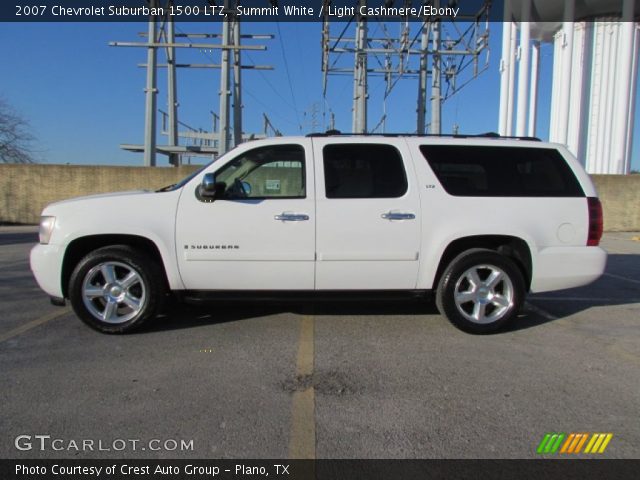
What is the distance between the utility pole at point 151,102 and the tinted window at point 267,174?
554 inches

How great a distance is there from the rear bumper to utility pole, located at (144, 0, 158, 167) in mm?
15686

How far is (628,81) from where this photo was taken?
22.3 meters

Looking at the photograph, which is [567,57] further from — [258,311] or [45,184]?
[258,311]

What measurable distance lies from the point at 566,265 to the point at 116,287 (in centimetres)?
447

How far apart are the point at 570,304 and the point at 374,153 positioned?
3.48 metres

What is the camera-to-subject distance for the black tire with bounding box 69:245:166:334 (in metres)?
4.60

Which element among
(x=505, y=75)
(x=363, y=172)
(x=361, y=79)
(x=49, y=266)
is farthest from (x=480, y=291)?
(x=505, y=75)

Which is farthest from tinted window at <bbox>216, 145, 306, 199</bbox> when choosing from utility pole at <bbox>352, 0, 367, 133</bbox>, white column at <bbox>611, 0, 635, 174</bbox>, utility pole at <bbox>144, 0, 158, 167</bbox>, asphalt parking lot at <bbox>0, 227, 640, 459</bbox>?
white column at <bbox>611, 0, 635, 174</bbox>

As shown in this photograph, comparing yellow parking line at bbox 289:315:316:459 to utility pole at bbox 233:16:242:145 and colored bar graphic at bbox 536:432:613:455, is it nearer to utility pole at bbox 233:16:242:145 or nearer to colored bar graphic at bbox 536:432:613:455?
colored bar graphic at bbox 536:432:613:455

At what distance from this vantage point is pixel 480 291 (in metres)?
4.84

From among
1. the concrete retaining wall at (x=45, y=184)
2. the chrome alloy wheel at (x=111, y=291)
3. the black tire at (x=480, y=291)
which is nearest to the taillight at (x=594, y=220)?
the black tire at (x=480, y=291)

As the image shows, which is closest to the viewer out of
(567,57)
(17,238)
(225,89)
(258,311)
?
(258,311)

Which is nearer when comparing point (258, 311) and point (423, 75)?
point (258, 311)

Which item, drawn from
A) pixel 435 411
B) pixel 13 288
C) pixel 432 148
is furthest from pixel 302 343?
pixel 13 288
